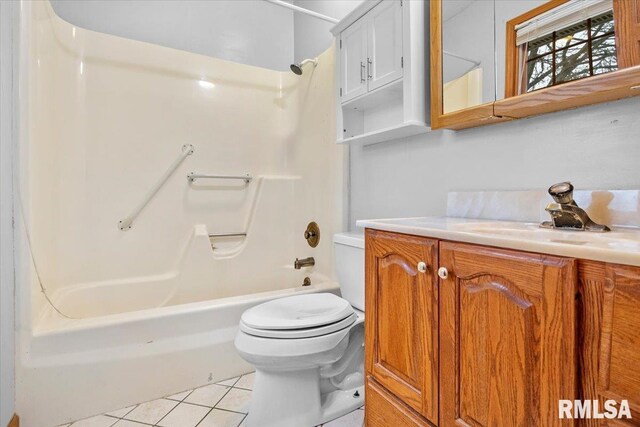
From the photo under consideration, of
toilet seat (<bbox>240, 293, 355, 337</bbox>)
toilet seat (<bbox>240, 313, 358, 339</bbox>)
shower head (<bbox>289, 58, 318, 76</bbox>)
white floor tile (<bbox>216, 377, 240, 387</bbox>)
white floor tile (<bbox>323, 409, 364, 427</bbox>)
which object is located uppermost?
shower head (<bbox>289, 58, 318, 76</bbox>)

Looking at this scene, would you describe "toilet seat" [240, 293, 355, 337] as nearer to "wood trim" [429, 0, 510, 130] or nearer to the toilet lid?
the toilet lid

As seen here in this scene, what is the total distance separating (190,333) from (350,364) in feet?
2.57

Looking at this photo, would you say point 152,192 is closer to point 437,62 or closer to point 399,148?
point 399,148

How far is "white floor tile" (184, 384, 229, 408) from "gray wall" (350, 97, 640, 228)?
116 cm

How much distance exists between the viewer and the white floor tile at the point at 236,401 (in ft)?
4.51

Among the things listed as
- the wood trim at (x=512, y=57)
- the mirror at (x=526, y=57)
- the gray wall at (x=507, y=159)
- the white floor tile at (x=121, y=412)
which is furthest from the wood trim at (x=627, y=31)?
the white floor tile at (x=121, y=412)

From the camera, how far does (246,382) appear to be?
1578mm

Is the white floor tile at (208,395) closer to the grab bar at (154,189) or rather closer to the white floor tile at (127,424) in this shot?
the white floor tile at (127,424)

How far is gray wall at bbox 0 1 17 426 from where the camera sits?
1.09 m

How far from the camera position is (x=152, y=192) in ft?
6.75

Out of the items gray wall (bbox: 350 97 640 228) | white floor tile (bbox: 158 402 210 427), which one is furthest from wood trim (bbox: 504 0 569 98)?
white floor tile (bbox: 158 402 210 427)

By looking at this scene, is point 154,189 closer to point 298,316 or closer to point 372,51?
point 298,316

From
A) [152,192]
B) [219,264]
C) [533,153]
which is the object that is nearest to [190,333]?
[219,264]

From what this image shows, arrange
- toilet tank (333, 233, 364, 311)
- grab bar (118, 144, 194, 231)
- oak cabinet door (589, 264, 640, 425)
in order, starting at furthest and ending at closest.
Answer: grab bar (118, 144, 194, 231), toilet tank (333, 233, 364, 311), oak cabinet door (589, 264, 640, 425)
